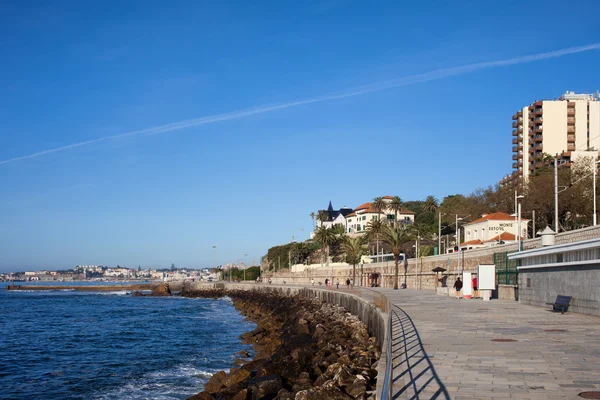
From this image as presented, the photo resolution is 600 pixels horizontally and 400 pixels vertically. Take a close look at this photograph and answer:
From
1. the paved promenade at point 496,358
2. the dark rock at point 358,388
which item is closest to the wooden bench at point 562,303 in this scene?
the paved promenade at point 496,358

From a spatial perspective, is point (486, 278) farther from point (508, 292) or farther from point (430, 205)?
point (430, 205)

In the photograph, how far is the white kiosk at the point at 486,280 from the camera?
31.3 m

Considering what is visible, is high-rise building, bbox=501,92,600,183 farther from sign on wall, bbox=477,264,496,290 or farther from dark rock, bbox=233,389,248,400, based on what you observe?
dark rock, bbox=233,389,248,400

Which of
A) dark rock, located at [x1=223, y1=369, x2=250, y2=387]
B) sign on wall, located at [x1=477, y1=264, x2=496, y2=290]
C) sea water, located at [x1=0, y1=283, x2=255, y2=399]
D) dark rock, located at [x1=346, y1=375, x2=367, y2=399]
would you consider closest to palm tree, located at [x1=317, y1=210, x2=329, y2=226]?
sea water, located at [x1=0, y1=283, x2=255, y2=399]

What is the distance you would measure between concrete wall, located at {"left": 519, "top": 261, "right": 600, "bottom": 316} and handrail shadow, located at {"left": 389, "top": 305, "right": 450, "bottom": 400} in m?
8.33

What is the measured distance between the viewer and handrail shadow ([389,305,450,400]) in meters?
8.53

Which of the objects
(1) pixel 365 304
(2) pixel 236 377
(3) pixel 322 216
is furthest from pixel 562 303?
(3) pixel 322 216

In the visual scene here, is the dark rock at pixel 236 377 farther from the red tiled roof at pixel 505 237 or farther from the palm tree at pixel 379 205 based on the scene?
the palm tree at pixel 379 205

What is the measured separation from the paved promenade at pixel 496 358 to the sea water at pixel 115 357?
8950mm

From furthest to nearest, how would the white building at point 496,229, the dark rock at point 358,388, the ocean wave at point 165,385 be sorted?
the white building at point 496,229 < the ocean wave at point 165,385 < the dark rock at point 358,388

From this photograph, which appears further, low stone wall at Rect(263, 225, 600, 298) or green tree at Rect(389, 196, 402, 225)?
green tree at Rect(389, 196, 402, 225)

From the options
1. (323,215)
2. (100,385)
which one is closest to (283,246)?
(323,215)

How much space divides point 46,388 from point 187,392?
5608mm

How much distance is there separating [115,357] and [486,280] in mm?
18970
